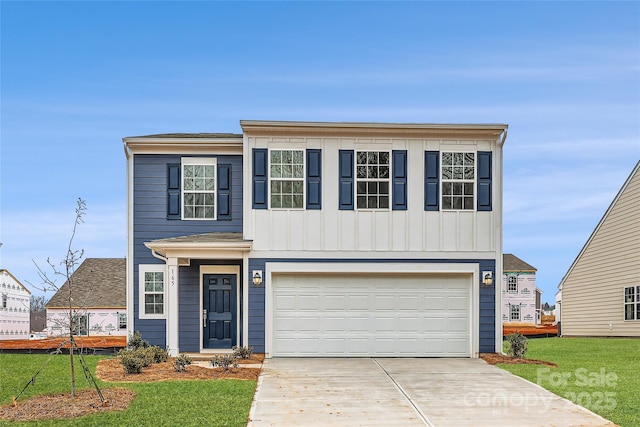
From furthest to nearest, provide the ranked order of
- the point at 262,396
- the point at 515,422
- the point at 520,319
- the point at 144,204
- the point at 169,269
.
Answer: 1. the point at 520,319
2. the point at 144,204
3. the point at 169,269
4. the point at 262,396
5. the point at 515,422

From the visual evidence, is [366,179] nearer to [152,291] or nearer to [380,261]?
[380,261]

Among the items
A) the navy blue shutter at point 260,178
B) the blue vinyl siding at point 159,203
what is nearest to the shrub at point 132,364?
the blue vinyl siding at point 159,203

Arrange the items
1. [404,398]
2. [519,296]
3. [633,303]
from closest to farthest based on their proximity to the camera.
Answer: [404,398]
[633,303]
[519,296]

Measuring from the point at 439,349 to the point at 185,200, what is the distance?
7.69 m

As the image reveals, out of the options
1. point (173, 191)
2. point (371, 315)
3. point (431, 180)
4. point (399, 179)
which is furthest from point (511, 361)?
point (173, 191)

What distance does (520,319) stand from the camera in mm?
44469

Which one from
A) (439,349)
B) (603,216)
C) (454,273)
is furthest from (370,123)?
(603,216)

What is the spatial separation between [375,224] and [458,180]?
2.41 metres

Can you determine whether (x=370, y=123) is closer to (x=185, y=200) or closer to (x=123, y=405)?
(x=185, y=200)

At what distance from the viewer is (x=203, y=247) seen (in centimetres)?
1667

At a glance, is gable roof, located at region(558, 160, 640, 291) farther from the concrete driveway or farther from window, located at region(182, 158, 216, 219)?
window, located at region(182, 158, 216, 219)

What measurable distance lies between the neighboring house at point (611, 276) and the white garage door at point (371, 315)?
11.6 meters

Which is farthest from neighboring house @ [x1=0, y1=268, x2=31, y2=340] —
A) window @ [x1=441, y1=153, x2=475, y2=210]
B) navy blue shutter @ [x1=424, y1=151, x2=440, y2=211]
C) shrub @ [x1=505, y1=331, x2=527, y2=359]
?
shrub @ [x1=505, y1=331, x2=527, y2=359]

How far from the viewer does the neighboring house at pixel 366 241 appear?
55.8 ft
